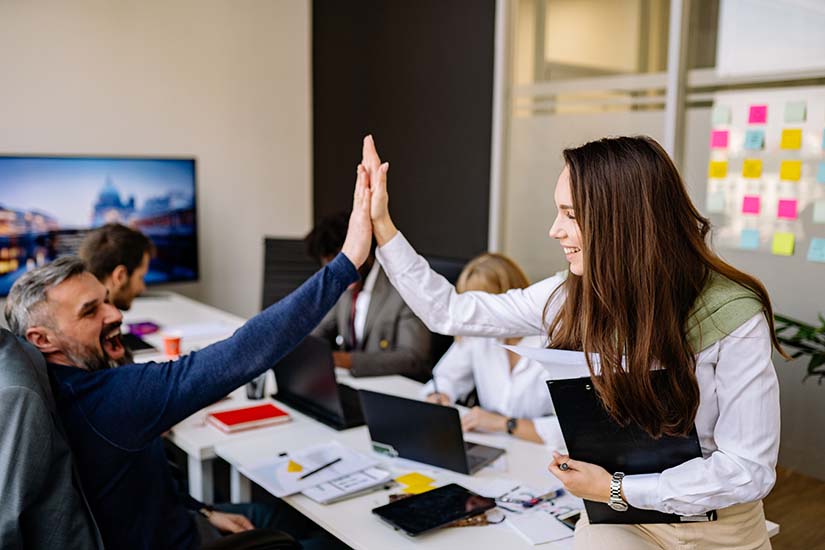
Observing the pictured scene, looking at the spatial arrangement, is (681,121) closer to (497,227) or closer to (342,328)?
(497,227)

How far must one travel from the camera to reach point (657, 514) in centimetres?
145

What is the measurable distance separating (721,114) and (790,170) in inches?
17.6

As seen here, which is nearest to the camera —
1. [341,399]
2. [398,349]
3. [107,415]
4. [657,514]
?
[657,514]

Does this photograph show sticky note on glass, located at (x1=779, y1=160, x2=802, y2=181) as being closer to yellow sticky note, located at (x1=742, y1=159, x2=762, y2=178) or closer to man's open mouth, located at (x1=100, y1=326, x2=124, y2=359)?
yellow sticky note, located at (x1=742, y1=159, x2=762, y2=178)

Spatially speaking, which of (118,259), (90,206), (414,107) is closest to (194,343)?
(118,259)

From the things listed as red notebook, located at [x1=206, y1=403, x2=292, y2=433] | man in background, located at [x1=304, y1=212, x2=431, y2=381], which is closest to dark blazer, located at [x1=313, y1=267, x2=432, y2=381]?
→ man in background, located at [x1=304, y1=212, x2=431, y2=381]

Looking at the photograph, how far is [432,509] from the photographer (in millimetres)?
1825

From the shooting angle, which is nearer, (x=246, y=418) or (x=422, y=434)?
(x=422, y=434)

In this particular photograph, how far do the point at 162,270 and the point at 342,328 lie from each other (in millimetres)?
2006

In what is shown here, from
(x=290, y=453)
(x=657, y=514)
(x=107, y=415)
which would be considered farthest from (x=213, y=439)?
(x=657, y=514)

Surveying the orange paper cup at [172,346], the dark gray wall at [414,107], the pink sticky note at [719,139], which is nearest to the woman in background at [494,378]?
the orange paper cup at [172,346]

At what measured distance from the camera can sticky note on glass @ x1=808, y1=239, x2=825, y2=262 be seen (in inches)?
124

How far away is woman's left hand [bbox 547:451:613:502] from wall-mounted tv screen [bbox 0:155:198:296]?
382 centimetres

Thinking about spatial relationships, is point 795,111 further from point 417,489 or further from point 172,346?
point 172,346
